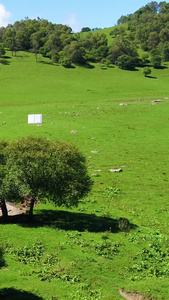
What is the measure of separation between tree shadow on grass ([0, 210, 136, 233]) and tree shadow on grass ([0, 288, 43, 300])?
9819mm

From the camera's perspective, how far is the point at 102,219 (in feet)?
113

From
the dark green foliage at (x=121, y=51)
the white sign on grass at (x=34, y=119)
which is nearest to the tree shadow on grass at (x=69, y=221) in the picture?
the white sign on grass at (x=34, y=119)

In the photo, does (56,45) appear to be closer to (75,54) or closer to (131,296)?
(75,54)

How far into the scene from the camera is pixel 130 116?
81.3m

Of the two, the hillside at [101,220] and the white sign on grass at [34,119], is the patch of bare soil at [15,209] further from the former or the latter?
the white sign on grass at [34,119]

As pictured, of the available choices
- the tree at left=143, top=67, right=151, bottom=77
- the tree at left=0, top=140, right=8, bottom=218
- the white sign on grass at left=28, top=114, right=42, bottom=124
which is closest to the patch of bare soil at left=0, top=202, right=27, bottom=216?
the tree at left=0, top=140, right=8, bottom=218

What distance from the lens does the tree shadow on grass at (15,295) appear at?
2095cm

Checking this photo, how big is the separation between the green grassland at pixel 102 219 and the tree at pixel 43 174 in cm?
290

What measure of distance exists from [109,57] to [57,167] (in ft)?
482

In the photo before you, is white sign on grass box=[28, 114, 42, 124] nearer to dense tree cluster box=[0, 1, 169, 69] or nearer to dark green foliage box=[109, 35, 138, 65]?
dense tree cluster box=[0, 1, 169, 69]

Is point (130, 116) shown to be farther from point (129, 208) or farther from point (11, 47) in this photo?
point (11, 47)

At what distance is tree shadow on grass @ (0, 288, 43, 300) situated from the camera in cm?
2095

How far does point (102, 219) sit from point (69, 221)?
3.39m

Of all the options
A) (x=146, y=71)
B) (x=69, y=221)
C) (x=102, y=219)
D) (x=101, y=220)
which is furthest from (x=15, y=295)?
(x=146, y=71)
